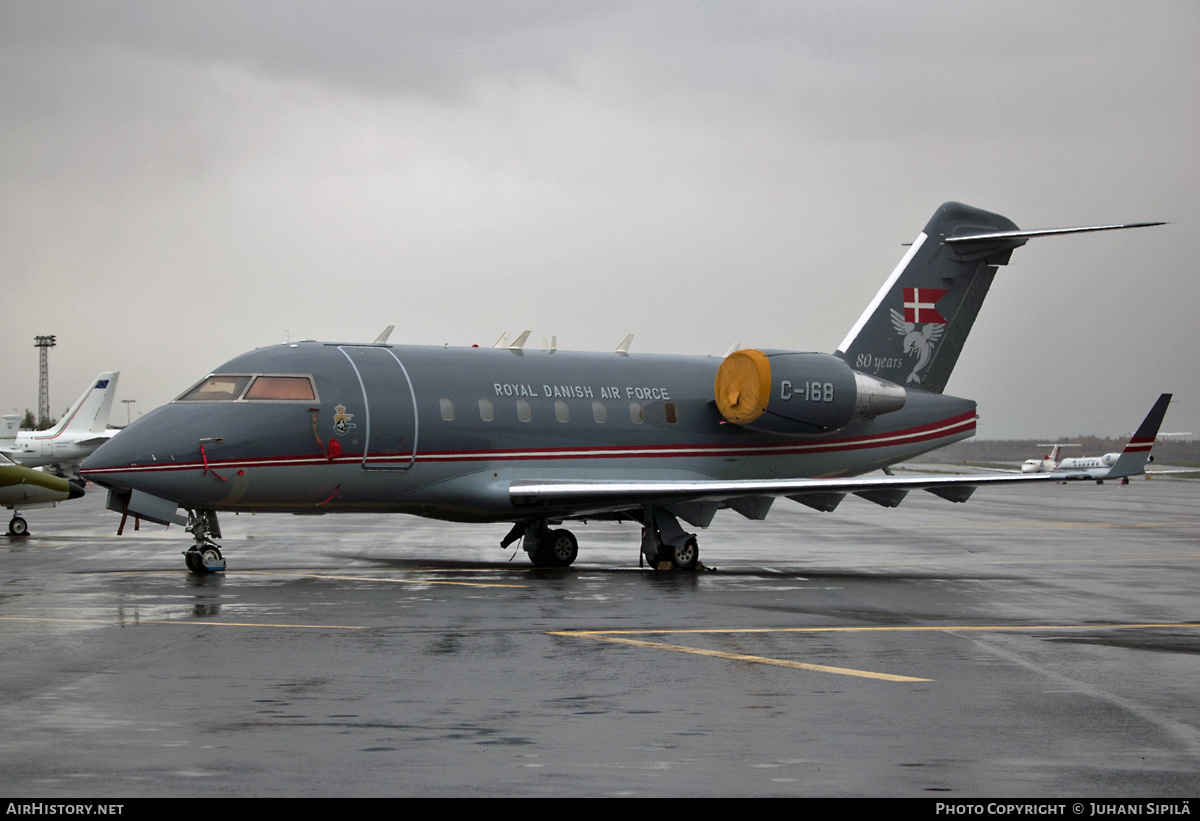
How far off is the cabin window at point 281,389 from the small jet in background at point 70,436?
5535 centimetres

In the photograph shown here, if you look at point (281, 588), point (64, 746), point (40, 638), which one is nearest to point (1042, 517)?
point (281, 588)

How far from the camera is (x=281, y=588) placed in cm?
1720

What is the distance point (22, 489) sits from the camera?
96.6 ft

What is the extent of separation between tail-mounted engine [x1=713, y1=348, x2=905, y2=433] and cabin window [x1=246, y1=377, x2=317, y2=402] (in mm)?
7727

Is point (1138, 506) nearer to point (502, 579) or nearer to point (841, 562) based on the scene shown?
point (841, 562)

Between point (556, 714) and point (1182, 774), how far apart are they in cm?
383

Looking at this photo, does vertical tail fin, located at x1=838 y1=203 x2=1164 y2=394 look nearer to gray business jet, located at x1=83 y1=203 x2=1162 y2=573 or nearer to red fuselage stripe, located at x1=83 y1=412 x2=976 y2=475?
gray business jet, located at x1=83 y1=203 x2=1162 y2=573

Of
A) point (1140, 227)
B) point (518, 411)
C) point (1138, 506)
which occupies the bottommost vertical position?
point (1138, 506)

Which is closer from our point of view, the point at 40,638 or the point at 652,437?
the point at 40,638

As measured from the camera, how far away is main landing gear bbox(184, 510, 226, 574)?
736 inches

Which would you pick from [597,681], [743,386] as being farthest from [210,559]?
[597,681]

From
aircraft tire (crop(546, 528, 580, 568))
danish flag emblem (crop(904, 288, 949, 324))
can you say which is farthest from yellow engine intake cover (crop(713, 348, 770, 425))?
danish flag emblem (crop(904, 288, 949, 324))

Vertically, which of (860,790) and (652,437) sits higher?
(652,437)

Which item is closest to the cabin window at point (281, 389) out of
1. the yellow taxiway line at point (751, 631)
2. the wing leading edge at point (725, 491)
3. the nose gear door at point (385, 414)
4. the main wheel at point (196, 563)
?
the nose gear door at point (385, 414)
